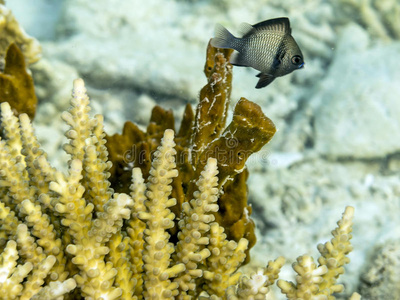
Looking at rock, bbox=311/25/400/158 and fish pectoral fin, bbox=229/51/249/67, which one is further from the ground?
fish pectoral fin, bbox=229/51/249/67

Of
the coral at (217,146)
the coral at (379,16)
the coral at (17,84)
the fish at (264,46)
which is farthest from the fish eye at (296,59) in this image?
the coral at (379,16)

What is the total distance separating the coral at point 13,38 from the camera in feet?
11.1

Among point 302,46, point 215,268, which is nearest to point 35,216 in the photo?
point 215,268

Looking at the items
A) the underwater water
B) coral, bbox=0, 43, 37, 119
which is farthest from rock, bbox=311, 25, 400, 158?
coral, bbox=0, 43, 37, 119

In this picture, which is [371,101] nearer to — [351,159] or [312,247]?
[351,159]

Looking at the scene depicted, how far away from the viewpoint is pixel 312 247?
351cm

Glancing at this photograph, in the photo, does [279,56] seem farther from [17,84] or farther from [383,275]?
[17,84]

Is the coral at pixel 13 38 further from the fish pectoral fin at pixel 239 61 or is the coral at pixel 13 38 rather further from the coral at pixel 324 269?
the coral at pixel 324 269

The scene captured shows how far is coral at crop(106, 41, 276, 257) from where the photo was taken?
1.78 m

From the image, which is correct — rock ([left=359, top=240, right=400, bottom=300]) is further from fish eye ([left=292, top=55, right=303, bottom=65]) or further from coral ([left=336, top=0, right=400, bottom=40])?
coral ([left=336, top=0, right=400, bottom=40])

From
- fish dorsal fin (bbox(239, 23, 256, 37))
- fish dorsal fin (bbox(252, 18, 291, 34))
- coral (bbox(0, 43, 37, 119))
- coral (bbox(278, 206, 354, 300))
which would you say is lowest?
coral (bbox(0, 43, 37, 119))

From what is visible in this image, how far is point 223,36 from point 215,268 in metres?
1.42

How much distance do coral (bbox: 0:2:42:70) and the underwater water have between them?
31cm

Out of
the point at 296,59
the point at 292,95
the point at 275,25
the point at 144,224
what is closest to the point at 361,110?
the point at 292,95
